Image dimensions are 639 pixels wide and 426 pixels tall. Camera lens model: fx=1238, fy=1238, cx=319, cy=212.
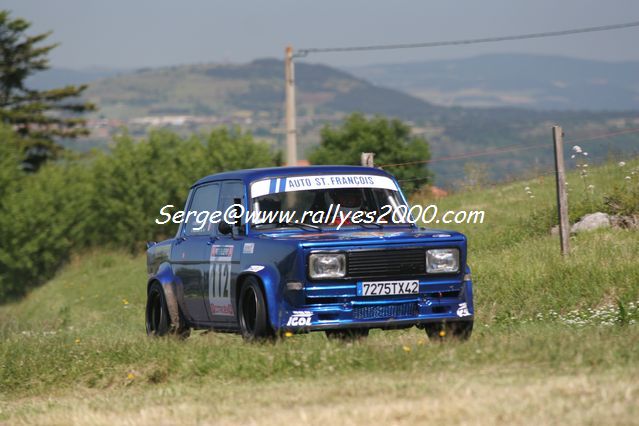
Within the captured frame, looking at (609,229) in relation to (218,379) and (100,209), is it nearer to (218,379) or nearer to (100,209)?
(218,379)

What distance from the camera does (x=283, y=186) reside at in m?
12.5

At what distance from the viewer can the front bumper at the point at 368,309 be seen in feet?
35.4

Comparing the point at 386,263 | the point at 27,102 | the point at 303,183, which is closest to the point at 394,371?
the point at 386,263

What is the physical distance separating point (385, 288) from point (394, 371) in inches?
74.1

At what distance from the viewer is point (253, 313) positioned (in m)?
11.6

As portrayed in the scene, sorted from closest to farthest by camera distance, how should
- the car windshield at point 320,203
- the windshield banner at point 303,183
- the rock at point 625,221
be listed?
the car windshield at point 320,203 → the windshield banner at point 303,183 → the rock at point 625,221

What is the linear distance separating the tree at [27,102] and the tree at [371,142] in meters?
26.9

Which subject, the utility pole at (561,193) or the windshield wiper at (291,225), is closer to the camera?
the windshield wiper at (291,225)

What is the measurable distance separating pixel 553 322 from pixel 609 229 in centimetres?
601

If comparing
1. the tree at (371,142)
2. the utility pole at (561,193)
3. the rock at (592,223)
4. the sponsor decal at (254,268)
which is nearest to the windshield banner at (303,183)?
the sponsor decal at (254,268)

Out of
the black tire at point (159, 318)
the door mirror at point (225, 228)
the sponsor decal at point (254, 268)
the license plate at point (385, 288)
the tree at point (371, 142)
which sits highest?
the door mirror at point (225, 228)

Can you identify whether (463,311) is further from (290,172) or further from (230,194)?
(230,194)

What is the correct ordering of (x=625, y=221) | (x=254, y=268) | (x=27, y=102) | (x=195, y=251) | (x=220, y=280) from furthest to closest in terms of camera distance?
1. (x=27, y=102)
2. (x=625, y=221)
3. (x=195, y=251)
4. (x=220, y=280)
5. (x=254, y=268)

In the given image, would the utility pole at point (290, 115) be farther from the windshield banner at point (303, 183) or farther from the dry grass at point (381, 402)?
the dry grass at point (381, 402)
